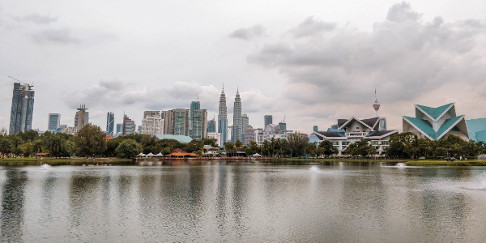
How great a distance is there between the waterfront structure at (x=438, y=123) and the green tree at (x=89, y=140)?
325 feet

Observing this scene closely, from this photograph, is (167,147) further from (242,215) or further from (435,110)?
(242,215)

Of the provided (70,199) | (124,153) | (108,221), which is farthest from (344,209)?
(124,153)

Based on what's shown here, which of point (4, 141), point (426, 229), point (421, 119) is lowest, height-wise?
point (426, 229)

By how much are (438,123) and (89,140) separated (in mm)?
110624

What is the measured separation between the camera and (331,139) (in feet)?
449

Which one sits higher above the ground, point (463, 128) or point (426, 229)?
point (463, 128)

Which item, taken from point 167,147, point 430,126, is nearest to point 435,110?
point 430,126

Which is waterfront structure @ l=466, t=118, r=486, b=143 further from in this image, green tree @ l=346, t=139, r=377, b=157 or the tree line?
green tree @ l=346, t=139, r=377, b=157

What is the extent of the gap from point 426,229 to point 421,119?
121 meters

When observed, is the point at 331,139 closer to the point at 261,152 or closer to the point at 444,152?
the point at 261,152

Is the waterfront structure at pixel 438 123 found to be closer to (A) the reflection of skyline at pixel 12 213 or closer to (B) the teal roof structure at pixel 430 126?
(B) the teal roof structure at pixel 430 126

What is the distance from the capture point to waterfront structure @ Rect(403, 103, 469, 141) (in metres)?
110

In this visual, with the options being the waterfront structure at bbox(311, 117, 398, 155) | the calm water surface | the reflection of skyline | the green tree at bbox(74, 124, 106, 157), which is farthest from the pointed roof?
the reflection of skyline

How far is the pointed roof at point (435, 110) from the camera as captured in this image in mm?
111625
